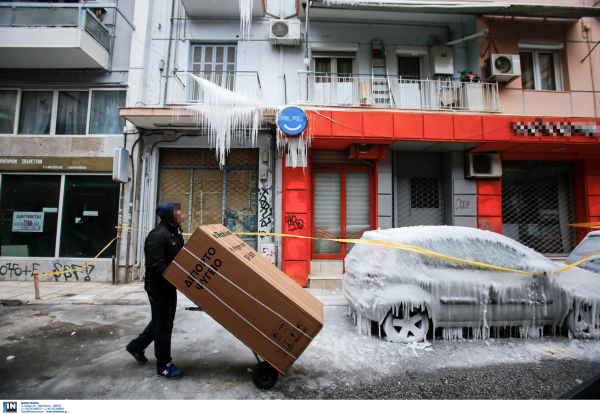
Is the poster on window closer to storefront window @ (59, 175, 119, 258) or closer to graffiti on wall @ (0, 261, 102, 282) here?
storefront window @ (59, 175, 119, 258)

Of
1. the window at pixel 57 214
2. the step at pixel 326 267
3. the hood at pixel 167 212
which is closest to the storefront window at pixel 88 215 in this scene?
the window at pixel 57 214

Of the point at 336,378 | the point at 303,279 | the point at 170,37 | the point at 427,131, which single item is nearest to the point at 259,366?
the point at 336,378

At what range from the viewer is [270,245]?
782 centimetres

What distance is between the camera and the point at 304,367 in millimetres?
3230

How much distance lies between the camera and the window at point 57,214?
8.05 metres

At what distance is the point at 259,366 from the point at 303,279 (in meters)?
4.75

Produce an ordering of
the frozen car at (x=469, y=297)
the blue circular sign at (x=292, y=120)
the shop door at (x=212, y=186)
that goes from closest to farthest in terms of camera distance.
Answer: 1. the frozen car at (x=469, y=297)
2. the blue circular sign at (x=292, y=120)
3. the shop door at (x=212, y=186)

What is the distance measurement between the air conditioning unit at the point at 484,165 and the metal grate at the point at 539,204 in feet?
3.25

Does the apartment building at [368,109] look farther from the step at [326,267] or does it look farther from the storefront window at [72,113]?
the storefront window at [72,113]

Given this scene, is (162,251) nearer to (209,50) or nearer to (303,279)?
(303,279)

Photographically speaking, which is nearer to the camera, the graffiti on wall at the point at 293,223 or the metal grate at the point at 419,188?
the graffiti on wall at the point at 293,223

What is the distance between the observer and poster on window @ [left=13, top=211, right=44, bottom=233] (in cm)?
809

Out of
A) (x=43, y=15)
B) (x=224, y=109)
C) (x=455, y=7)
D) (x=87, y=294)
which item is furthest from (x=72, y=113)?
(x=455, y=7)

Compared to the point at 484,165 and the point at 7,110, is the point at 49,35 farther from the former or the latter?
the point at 484,165
